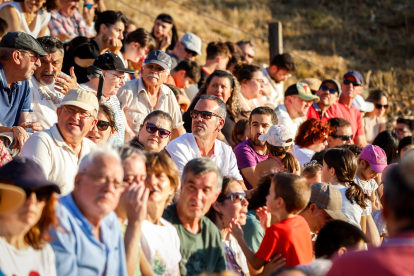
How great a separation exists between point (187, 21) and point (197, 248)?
568 inches

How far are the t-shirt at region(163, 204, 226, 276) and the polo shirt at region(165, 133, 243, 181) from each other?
1.45 meters

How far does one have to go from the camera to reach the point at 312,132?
20.5 feet

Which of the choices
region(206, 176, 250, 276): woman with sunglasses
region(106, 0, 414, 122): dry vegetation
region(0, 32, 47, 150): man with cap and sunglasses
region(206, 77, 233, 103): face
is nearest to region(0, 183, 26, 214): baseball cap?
region(206, 176, 250, 276): woman with sunglasses

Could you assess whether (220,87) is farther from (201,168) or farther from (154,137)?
(201,168)

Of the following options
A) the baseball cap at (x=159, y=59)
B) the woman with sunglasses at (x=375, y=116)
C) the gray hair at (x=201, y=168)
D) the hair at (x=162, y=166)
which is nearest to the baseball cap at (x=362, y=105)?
the woman with sunglasses at (x=375, y=116)

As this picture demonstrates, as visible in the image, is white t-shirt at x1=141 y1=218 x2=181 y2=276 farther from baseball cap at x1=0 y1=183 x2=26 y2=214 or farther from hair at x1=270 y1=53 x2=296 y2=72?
hair at x1=270 y1=53 x2=296 y2=72

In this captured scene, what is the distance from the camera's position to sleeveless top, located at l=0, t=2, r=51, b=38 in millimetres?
7005

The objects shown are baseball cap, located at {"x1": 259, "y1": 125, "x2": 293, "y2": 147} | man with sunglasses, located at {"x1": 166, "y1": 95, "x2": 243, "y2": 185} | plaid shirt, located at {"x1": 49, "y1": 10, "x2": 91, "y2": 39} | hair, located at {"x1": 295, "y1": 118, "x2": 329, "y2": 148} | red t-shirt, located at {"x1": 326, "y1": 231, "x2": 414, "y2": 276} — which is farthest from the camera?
plaid shirt, located at {"x1": 49, "y1": 10, "x2": 91, "y2": 39}

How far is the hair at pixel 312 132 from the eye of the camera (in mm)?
6266

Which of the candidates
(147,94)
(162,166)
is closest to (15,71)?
(147,94)

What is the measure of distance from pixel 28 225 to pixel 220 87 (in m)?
4.26

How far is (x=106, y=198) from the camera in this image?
8.87ft

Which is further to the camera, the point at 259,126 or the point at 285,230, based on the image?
the point at 259,126

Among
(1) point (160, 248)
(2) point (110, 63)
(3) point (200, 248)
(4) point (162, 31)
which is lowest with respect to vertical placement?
(3) point (200, 248)
